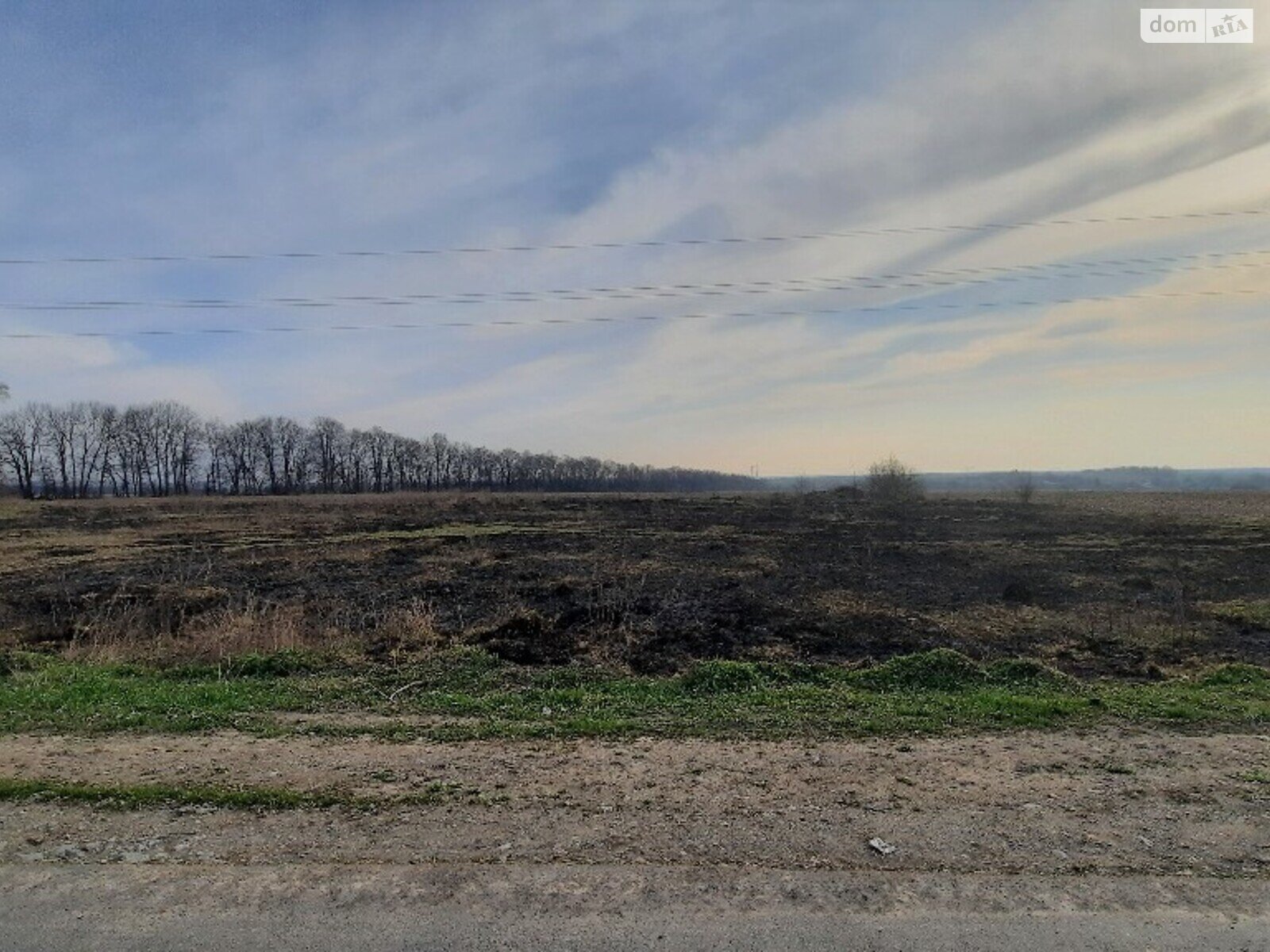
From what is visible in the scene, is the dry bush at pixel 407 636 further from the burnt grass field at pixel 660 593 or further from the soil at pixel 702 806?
the soil at pixel 702 806

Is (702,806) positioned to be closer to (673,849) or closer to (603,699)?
(673,849)

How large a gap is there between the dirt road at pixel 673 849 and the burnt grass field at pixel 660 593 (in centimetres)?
387

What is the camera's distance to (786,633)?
10.9 meters

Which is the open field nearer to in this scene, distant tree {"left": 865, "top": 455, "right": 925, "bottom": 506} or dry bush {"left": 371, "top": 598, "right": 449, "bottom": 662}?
dry bush {"left": 371, "top": 598, "right": 449, "bottom": 662}

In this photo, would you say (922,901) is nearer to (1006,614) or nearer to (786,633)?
(786,633)

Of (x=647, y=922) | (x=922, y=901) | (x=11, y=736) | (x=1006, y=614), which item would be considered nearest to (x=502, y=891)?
(x=647, y=922)

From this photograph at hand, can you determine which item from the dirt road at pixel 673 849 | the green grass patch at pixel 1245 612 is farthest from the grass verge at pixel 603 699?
the green grass patch at pixel 1245 612

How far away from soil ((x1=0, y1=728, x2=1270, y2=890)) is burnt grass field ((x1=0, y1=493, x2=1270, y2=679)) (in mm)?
3495

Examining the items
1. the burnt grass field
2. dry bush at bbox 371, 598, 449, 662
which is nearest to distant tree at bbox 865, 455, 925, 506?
the burnt grass field

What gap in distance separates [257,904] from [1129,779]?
5.46 meters

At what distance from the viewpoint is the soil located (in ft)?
13.1

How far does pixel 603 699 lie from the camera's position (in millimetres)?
7285

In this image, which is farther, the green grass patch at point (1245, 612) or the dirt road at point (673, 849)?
the green grass patch at point (1245, 612)

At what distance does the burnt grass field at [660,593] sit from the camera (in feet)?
33.1
